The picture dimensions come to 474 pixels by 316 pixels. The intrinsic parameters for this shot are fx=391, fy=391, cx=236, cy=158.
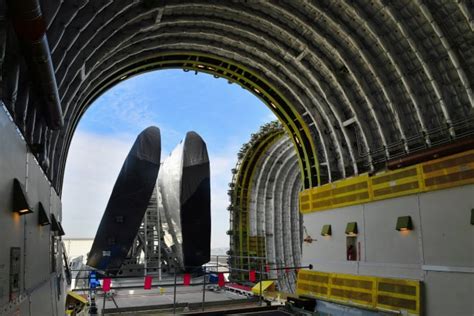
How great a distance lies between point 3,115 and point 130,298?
38.2ft

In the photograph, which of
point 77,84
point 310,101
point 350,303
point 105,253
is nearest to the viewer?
point 77,84

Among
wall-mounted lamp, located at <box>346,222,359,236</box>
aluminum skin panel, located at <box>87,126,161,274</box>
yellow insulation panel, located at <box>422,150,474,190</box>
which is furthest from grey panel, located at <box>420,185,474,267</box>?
aluminum skin panel, located at <box>87,126,161,274</box>

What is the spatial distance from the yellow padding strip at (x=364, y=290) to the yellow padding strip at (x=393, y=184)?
8.43 feet

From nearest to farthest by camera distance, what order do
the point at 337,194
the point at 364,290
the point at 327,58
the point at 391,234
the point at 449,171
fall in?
the point at 449,171 → the point at 391,234 → the point at 364,290 → the point at 327,58 → the point at 337,194

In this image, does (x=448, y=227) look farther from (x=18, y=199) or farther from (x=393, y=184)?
(x=18, y=199)

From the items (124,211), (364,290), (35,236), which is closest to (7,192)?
(35,236)

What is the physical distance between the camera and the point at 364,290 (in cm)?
1256

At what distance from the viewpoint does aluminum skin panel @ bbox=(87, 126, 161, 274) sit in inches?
795

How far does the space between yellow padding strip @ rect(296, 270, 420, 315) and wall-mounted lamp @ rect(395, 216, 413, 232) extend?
4.82 ft

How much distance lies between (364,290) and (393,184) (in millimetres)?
3533

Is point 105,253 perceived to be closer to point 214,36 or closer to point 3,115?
point 214,36

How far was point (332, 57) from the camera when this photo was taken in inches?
579

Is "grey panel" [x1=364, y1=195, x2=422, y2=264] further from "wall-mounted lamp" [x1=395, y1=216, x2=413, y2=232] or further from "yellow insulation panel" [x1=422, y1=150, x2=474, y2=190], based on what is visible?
"yellow insulation panel" [x1=422, y1=150, x2=474, y2=190]

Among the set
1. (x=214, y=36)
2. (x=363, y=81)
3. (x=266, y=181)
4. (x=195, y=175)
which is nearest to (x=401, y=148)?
(x=363, y=81)
